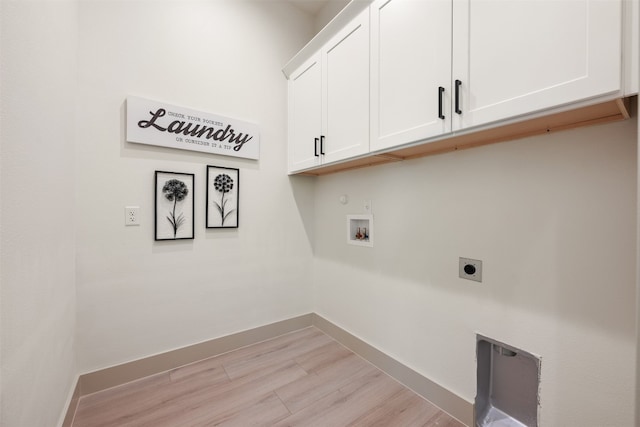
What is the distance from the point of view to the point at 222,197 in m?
2.10

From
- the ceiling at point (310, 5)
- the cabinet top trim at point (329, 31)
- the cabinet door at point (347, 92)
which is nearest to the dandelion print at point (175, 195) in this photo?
the cabinet door at point (347, 92)

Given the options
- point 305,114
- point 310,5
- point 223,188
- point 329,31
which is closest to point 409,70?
point 329,31

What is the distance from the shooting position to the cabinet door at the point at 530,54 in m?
0.81

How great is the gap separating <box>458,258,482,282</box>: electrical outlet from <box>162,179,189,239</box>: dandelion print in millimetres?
1879

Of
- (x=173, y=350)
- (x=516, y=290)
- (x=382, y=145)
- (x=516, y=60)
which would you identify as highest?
(x=516, y=60)

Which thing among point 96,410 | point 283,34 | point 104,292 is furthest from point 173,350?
point 283,34

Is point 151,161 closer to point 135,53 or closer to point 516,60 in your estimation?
point 135,53

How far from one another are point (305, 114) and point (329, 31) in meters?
0.60

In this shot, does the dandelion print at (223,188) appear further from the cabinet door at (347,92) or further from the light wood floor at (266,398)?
the light wood floor at (266,398)

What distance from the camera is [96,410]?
1.51 metres

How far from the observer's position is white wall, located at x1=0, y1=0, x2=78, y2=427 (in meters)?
0.78

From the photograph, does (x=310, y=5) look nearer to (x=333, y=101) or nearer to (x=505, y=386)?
(x=333, y=101)

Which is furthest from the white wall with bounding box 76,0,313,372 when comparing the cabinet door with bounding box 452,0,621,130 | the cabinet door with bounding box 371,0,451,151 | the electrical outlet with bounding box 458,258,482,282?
the cabinet door with bounding box 452,0,621,130

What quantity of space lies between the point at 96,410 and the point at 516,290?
2375mm
